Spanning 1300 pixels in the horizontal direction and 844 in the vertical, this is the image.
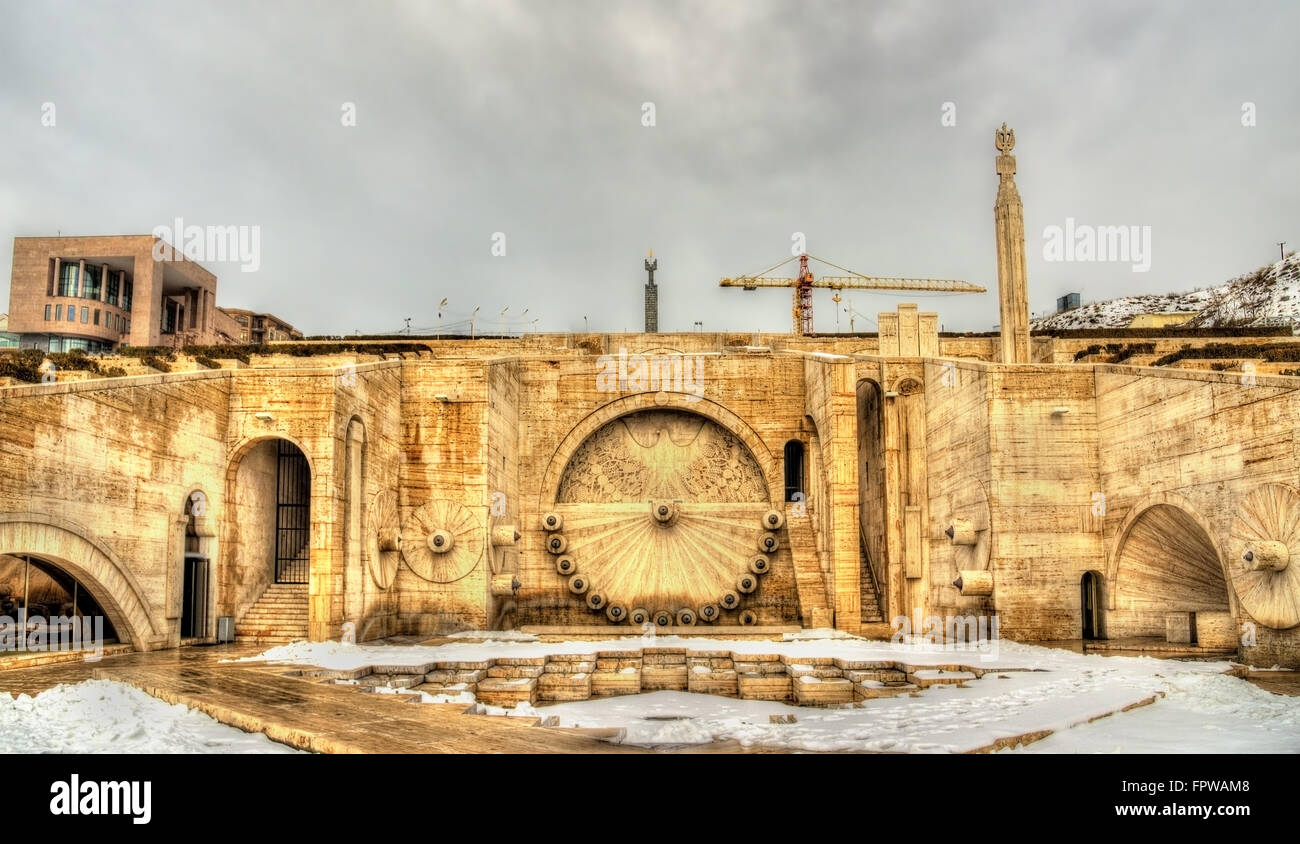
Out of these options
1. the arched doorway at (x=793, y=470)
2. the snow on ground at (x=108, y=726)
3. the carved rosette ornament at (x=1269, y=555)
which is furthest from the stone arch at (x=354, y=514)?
the carved rosette ornament at (x=1269, y=555)

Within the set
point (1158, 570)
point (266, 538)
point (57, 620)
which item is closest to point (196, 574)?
point (266, 538)

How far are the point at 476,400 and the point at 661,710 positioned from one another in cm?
933

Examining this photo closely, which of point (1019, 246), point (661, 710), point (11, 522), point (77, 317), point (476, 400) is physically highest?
point (77, 317)

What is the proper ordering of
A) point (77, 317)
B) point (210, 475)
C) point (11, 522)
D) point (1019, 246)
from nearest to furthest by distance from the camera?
point (11, 522), point (210, 475), point (1019, 246), point (77, 317)

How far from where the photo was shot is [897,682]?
43.9 feet

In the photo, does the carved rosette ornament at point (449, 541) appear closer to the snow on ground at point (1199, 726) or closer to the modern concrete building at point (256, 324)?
the snow on ground at point (1199, 726)

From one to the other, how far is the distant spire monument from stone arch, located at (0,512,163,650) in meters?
23.5

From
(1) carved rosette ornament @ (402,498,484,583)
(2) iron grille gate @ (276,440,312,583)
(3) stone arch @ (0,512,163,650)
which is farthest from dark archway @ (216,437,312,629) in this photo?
(3) stone arch @ (0,512,163,650)

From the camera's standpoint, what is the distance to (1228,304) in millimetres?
60094

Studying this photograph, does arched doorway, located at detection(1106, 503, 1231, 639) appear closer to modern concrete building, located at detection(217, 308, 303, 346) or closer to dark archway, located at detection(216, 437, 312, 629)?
dark archway, located at detection(216, 437, 312, 629)

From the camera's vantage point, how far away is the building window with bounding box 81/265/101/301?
44.8 m
